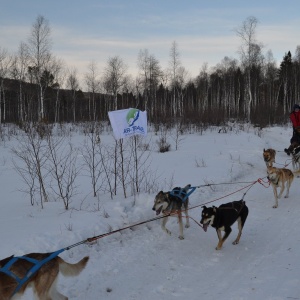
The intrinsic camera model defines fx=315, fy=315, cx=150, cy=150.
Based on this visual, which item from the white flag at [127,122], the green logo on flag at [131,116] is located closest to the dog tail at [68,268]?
the white flag at [127,122]

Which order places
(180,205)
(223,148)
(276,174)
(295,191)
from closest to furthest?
A: (180,205), (276,174), (295,191), (223,148)

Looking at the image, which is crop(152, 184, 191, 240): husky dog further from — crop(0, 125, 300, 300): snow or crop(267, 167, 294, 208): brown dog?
crop(267, 167, 294, 208): brown dog

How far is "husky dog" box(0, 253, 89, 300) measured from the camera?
279cm

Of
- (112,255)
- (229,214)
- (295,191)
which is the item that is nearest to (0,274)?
(112,255)

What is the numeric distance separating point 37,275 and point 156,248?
7.54 feet

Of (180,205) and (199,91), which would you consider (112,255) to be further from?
(199,91)

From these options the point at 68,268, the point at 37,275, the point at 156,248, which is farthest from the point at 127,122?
the point at 37,275

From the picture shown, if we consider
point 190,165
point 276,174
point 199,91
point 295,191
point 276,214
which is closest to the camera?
point 276,214

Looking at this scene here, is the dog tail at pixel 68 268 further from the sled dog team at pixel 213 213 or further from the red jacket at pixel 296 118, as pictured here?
the red jacket at pixel 296 118

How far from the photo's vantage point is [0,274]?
2.78 meters

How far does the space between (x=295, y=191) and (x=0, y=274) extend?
7400mm

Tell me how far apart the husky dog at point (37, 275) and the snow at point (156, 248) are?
551mm

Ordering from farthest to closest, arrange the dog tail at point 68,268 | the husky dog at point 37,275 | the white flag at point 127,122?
the white flag at point 127,122, the dog tail at point 68,268, the husky dog at point 37,275

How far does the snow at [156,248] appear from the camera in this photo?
3703mm
